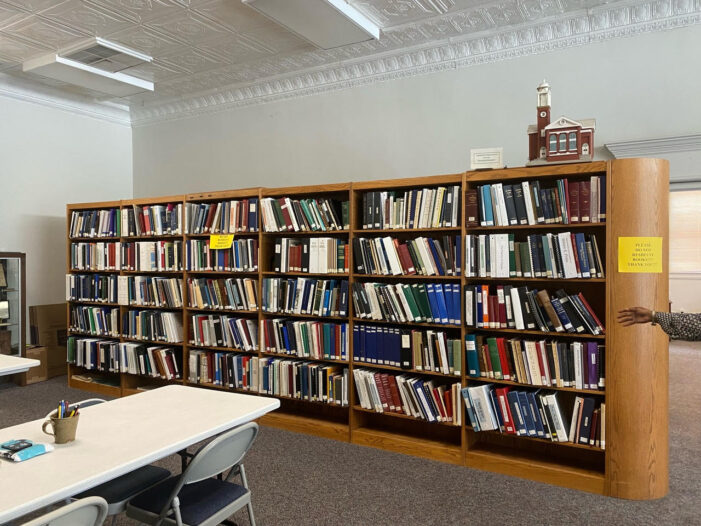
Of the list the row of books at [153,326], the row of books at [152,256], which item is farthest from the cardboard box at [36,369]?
the row of books at [152,256]

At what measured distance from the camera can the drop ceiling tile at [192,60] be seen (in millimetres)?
5160

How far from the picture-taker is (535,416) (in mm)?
3518

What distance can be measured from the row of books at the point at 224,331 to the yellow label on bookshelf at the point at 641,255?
302 cm

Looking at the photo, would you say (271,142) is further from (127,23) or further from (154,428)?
(154,428)

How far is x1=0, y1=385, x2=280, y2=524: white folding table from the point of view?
1745 mm

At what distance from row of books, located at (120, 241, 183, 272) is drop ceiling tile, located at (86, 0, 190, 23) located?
6.67 feet

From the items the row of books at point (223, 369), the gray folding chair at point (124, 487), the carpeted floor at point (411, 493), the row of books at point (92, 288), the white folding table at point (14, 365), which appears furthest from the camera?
the row of books at point (92, 288)

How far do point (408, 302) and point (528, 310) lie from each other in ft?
2.86

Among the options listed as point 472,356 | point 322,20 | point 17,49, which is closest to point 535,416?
point 472,356

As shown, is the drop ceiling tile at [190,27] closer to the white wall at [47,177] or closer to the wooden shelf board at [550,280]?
the white wall at [47,177]

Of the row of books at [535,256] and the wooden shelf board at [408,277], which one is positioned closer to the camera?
the row of books at [535,256]

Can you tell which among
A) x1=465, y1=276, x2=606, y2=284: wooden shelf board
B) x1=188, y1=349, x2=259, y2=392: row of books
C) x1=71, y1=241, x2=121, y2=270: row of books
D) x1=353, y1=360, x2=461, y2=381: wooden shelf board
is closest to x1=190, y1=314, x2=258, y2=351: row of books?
x1=188, y1=349, x2=259, y2=392: row of books

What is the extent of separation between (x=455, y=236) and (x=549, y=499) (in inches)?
73.8

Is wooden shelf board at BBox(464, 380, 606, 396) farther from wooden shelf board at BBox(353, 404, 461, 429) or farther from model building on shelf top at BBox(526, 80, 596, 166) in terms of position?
model building on shelf top at BBox(526, 80, 596, 166)
